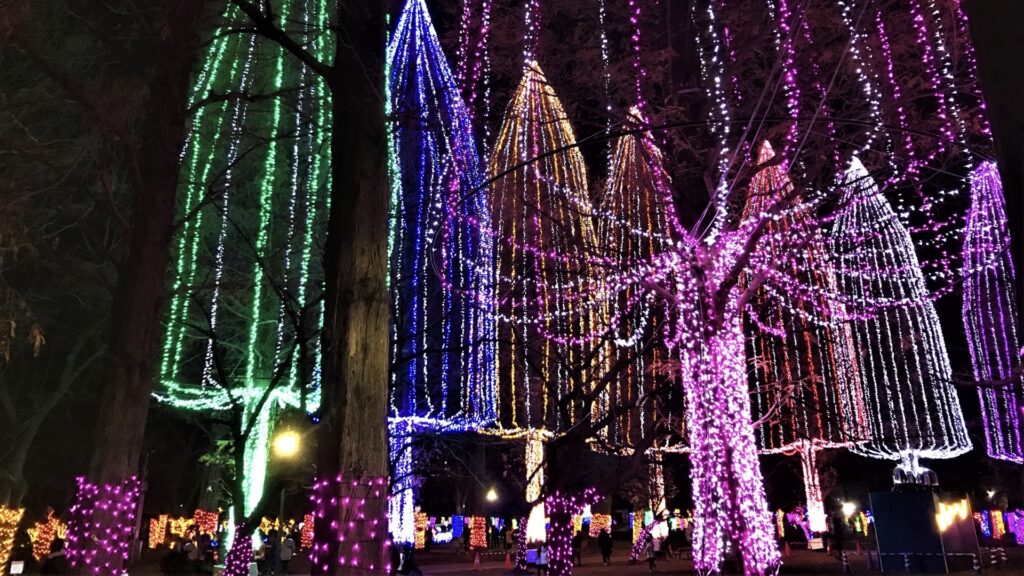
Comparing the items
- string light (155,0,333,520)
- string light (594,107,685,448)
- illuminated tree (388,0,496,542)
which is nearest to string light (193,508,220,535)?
string light (155,0,333,520)

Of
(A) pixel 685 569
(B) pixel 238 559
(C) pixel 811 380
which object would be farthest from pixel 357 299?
(A) pixel 685 569

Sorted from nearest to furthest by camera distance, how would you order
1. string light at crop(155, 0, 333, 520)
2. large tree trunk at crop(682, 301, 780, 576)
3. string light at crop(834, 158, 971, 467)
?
large tree trunk at crop(682, 301, 780, 576), string light at crop(155, 0, 333, 520), string light at crop(834, 158, 971, 467)

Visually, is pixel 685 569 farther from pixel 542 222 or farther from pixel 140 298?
pixel 140 298

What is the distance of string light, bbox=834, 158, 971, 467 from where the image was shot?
2408 centimetres

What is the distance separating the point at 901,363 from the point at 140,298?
25257 mm

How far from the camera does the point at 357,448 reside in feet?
16.8

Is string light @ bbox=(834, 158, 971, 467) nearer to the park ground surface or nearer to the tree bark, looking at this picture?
the park ground surface

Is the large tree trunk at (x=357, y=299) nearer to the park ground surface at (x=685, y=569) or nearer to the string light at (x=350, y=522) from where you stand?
the string light at (x=350, y=522)

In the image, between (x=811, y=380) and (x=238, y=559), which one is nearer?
(x=238, y=559)

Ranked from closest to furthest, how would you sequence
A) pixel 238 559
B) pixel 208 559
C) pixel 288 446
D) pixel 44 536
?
pixel 238 559 < pixel 288 446 < pixel 44 536 < pixel 208 559

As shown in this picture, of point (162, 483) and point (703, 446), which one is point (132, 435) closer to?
point (703, 446)

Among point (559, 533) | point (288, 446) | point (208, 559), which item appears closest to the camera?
point (288, 446)

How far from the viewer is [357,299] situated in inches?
215

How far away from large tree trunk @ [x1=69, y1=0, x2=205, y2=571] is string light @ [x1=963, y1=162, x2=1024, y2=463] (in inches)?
588
